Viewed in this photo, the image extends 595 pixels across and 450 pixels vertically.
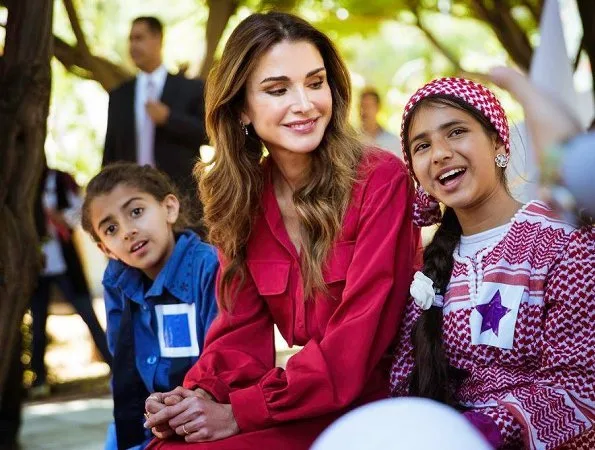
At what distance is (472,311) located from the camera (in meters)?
2.61

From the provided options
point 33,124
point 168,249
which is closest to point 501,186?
point 168,249

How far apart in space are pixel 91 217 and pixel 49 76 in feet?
1.94

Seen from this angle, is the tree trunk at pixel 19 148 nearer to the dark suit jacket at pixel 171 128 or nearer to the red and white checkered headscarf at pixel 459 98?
the red and white checkered headscarf at pixel 459 98

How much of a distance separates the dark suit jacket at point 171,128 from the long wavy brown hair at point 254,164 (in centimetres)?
261

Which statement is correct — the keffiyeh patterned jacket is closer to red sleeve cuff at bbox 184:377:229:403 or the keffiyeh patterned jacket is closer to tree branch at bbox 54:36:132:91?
red sleeve cuff at bbox 184:377:229:403

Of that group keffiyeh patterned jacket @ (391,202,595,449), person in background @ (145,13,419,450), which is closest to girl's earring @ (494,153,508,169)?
keffiyeh patterned jacket @ (391,202,595,449)

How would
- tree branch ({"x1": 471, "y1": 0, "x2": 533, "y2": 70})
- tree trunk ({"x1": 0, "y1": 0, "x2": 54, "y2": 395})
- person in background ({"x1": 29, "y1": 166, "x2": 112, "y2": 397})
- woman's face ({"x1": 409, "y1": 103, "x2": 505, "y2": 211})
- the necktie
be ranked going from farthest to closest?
tree branch ({"x1": 471, "y1": 0, "x2": 533, "y2": 70}) < person in background ({"x1": 29, "y1": 166, "x2": 112, "y2": 397}) < the necktie < tree trunk ({"x1": 0, "y1": 0, "x2": 54, "y2": 395}) < woman's face ({"x1": 409, "y1": 103, "x2": 505, "y2": 211})

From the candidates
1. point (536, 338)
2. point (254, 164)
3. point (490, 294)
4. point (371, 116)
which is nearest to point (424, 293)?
point (490, 294)

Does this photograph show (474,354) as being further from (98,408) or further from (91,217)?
(98,408)

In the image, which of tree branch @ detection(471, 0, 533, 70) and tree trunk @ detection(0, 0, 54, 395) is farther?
tree branch @ detection(471, 0, 533, 70)

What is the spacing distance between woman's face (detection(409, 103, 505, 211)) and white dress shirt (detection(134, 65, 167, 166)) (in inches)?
137

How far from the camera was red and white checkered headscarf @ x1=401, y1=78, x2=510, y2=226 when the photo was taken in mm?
2693

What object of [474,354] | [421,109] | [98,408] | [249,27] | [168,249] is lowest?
[98,408]

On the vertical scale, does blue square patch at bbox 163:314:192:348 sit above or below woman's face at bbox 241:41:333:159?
below
